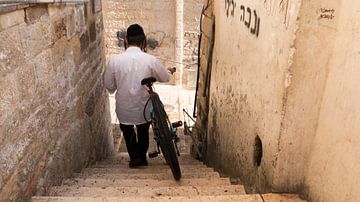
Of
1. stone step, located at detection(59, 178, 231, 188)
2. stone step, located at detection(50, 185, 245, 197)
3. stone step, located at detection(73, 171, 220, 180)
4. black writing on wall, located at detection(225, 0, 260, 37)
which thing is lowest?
stone step, located at detection(73, 171, 220, 180)

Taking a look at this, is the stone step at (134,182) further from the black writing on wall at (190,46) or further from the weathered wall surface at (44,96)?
Answer: the black writing on wall at (190,46)

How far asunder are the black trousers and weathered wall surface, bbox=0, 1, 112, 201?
0.40m

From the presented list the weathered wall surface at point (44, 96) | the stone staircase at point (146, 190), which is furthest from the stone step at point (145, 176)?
the weathered wall surface at point (44, 96)

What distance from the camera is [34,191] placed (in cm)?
200

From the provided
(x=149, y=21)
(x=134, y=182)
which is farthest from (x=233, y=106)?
(x=149, y=21)

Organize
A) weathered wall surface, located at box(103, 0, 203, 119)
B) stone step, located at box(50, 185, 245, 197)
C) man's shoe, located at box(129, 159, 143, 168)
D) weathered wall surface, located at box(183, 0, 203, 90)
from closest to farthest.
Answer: stone step, located at box(50, 185, 245, 197), man's shoe, located at box(129, 159, 143, 168), weathered wall surface, located at box(183, 0, 203, 90), weathered wall surface, located at box(103, 0, 203, 119)

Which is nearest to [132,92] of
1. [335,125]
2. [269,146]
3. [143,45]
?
[143,45]

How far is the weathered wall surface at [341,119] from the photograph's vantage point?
1.37m

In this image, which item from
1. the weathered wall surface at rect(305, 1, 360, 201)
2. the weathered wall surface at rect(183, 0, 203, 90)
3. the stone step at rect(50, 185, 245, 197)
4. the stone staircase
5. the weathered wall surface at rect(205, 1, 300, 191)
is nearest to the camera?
the weathered wall surface at rect(305, 1, 360, 201)

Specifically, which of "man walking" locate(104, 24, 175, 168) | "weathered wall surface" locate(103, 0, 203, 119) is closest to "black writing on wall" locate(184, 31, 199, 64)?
"weathered wall surface" locate(103, 0, 203, 119)

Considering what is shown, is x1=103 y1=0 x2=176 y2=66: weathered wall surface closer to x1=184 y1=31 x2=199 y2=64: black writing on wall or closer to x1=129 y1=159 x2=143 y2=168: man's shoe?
x1=184 y1=31 x2=199 y2=64: black writing on wall

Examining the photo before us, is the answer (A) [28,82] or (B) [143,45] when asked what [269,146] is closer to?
(A) [28,82]

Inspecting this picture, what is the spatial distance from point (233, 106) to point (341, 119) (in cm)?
148

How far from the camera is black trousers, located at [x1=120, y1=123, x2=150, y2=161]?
3.75 m
